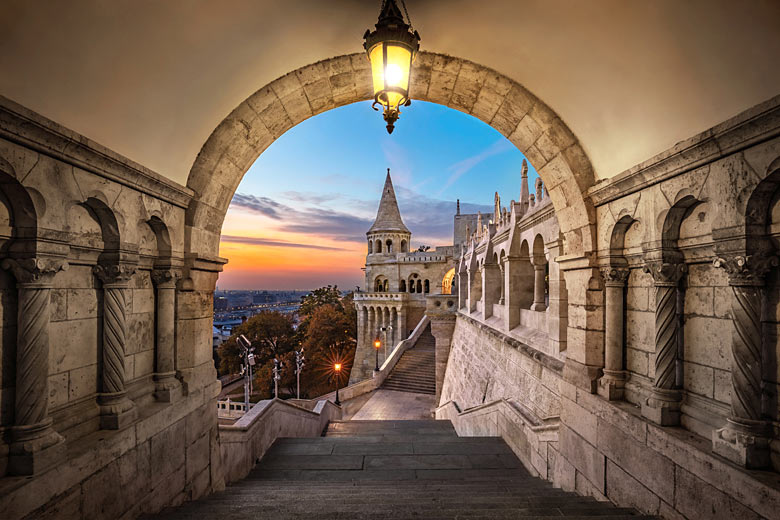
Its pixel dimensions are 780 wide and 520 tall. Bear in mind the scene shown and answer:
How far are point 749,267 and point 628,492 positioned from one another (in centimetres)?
218

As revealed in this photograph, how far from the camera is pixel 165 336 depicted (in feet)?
12.1

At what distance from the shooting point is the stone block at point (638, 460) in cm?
280

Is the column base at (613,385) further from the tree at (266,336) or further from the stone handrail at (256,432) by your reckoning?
the tree at (266,336)

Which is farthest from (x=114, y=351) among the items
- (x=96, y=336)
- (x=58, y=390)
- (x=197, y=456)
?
(x=197, y=456)

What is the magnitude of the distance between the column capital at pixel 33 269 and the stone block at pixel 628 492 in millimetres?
4727

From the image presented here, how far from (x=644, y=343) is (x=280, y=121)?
449 centimetres

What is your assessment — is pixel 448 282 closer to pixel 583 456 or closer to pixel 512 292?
pixel 512 292

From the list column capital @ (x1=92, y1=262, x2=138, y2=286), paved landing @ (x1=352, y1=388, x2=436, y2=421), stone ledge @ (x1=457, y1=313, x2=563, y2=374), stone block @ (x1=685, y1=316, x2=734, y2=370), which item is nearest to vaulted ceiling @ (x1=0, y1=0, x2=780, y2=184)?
column capital @ (x1=92, y1=262, x2=138, y2=286)

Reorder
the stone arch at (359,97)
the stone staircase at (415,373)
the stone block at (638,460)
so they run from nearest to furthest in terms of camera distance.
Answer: the stone block at (638,460)
the stone arch at (359,97)
the stone staircase at (415,373)

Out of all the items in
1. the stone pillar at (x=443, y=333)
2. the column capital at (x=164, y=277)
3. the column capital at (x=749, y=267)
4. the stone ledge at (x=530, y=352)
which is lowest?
the stone pillar at (x=443, y=333)

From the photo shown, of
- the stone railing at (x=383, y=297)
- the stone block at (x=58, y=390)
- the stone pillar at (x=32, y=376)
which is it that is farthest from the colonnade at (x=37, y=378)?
the stone railing at (x=383, y=297)

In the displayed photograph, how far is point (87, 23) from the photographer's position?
235 cm

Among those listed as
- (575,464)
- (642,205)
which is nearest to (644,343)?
(642,205)

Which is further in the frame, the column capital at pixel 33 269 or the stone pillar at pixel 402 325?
the stone pillar at pixel 402 325
